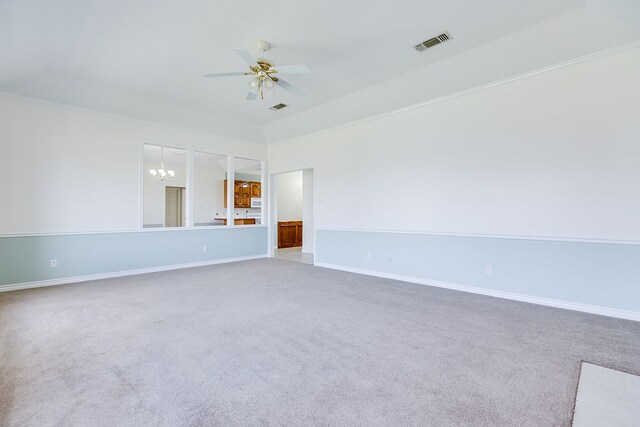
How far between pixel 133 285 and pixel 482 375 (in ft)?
15.6

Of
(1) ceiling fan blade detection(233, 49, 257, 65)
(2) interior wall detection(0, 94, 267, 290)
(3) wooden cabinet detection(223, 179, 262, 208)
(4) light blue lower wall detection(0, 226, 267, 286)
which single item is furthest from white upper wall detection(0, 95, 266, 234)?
(3) wooden cabinet detection(223, 179, 262, 208)

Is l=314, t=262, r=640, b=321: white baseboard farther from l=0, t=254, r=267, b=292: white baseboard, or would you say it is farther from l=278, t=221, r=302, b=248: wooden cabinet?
l=278, t=221, r=302, b=248: wooden cabinet

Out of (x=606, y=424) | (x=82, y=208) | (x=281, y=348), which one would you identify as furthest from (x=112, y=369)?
(x=82, y=208)

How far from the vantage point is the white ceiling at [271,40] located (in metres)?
2.74

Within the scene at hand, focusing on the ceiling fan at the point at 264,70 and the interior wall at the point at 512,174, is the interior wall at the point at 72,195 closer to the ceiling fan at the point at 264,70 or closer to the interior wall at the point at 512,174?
the ceiling fan at the point at 264,70

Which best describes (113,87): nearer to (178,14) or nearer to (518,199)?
(178,14)

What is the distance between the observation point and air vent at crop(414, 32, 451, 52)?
127 inches

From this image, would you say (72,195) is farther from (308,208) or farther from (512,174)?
(512,174)

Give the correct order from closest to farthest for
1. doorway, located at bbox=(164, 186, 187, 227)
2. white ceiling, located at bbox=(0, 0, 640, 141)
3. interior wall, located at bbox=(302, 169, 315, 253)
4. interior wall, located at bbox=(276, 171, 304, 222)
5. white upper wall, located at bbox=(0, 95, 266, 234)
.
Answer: white ceiling, located at bbox=(0, 0, 640, 141) → white upper wall, located at bbox=(0, 95, 266, 234) → interior wall, located at bbox=(302, 169, 315, 253) → interior wall, located at bbox=(276, 171, 304, 222) → doorway, located at bbox=(164, 186, 187, 227)

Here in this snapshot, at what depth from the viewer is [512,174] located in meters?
3.77

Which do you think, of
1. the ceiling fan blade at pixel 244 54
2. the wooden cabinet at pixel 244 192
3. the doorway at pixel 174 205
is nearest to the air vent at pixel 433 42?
the ceiling fan blade at pixel 244 54

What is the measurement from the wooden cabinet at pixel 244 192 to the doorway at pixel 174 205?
67.4 inches

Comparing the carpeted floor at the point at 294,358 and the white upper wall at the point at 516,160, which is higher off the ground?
the white upper wall at the point at 516,160

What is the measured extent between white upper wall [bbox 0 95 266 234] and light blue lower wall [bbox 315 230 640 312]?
4.46m
